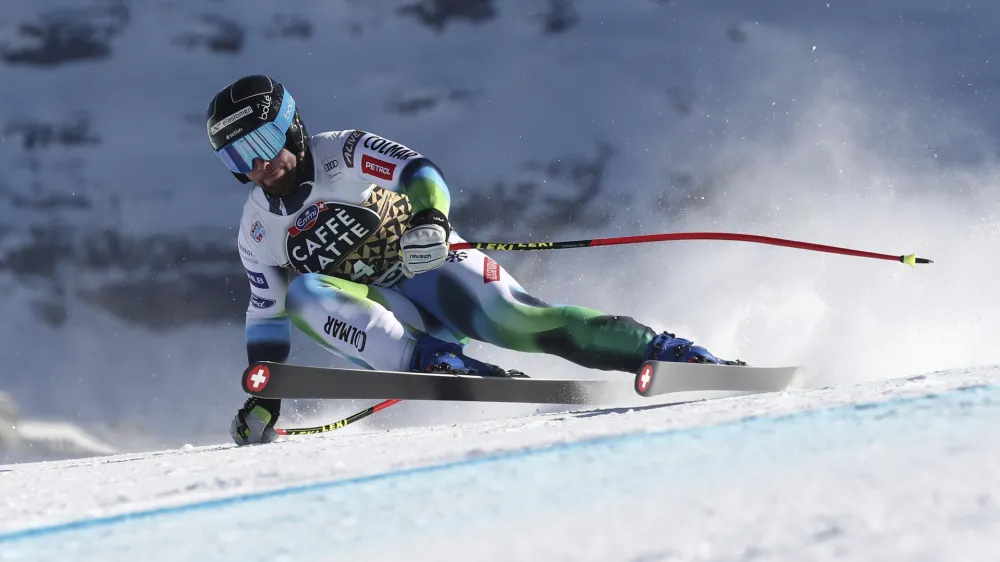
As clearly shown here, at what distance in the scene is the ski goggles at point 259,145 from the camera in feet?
14.4

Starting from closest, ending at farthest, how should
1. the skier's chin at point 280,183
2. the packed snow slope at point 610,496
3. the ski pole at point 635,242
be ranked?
1. the packed snow slope at point 610,496
2. the ski pole at point 635,242
3. the skier's chin at point 280,183

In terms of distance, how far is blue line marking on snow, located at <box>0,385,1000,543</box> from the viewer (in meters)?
1.93

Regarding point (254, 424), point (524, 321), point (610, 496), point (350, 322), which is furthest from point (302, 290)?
point (610, 496)

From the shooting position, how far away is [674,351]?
14.3ft

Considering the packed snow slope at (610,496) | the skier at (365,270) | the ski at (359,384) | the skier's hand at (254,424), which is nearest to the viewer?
the packed snow slope at (610,496)

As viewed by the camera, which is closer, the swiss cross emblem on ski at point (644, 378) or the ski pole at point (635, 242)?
the swiss cross emblem on ski at point (644, 378)

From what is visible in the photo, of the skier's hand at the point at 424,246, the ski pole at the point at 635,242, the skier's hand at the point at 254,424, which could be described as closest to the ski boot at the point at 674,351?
the ski pole at the point at 635,242

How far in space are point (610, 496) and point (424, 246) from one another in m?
2.58

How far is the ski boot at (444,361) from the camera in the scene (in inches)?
164

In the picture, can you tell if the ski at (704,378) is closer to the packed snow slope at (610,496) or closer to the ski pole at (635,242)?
the ski pole at (635,242)

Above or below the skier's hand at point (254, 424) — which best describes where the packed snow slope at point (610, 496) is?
above

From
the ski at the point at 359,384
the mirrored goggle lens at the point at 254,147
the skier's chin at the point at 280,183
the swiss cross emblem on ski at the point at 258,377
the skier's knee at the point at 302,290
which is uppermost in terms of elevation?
the mirrored goggle lens at the point at 254,147

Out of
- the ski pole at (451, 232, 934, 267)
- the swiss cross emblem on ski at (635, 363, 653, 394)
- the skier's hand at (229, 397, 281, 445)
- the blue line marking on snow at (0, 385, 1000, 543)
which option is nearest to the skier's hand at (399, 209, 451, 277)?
the ski pole at (451, 232, 934, 267)

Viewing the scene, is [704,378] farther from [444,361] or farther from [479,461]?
[479,461]
